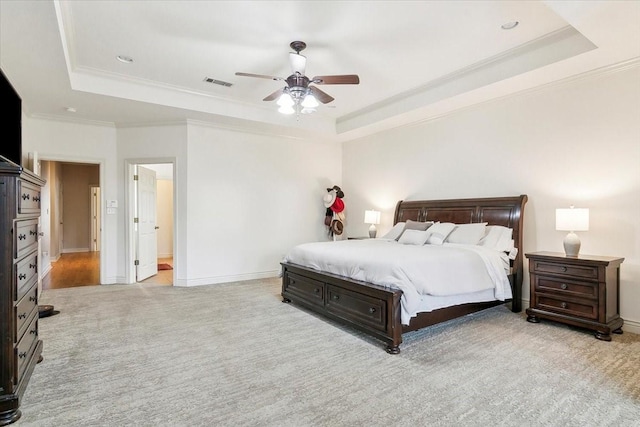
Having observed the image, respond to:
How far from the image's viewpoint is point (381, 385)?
7.68 ft

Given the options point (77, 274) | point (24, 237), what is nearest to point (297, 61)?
point (24, 237)

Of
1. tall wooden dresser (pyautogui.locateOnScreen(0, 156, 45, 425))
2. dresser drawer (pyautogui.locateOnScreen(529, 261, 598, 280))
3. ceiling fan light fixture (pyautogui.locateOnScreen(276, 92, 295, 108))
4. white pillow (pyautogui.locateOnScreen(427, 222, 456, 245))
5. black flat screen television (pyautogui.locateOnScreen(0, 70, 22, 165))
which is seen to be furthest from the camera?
white pillow (pyautogui.locateOnScreen(427, 222, 456, 245))

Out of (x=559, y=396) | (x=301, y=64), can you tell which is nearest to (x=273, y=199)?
(x=301, y=64)

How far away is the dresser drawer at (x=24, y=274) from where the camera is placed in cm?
209

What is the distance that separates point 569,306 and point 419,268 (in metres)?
1.69

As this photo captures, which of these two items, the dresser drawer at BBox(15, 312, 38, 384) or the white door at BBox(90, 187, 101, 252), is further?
the white door at BBox(90, 187, 101, 252)

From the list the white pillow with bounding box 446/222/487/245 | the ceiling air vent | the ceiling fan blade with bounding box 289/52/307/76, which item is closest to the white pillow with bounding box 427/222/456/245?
the white pillow with bounding box 446/222/487/245

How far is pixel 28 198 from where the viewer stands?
7.54 ft

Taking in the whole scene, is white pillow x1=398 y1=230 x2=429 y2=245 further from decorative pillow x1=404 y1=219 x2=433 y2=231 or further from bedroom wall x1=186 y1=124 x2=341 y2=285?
bedroom wall x1=186 y1=124 x2=341 y2=285

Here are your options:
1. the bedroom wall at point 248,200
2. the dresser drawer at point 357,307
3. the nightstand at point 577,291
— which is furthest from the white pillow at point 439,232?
the bedroom wall at point 248,200

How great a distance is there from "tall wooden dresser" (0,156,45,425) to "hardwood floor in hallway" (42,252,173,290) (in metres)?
3.48

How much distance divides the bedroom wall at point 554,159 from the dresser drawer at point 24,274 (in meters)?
4.94

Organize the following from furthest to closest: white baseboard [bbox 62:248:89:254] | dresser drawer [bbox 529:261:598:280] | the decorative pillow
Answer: white baseboard [bbox 62:248:89:254], the decorative pillow, dresser drawer [bbox 529:261:598:280]

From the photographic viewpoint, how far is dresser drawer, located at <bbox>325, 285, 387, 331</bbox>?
9.94 feet
